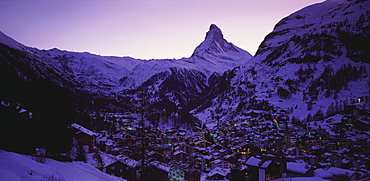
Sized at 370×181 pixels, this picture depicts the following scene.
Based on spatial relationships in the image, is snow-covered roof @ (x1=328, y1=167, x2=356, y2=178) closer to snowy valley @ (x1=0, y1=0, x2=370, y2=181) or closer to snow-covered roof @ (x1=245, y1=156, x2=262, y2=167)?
snowy valley @ (x1=0, y1=0, x2=370, y2=181)

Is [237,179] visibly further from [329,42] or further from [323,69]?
[329,42]

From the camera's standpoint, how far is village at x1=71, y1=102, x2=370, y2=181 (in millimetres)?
16378

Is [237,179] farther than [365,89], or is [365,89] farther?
[365,89]

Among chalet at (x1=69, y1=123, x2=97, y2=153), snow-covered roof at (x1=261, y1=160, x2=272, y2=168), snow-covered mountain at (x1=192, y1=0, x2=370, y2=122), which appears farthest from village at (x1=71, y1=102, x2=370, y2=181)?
snow-covered mountain at (x1=192, y1=0, x2=370, y2=122)

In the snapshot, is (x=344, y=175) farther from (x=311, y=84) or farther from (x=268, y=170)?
(x=311, y=84)

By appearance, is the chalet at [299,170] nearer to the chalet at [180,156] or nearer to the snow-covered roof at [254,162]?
the snow-covered roof at [254,162]

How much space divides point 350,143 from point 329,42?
514 ft

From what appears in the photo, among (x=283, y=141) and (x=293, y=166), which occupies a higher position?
(x=293, y=166)

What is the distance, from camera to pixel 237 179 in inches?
1325

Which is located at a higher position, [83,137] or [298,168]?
[83,137]

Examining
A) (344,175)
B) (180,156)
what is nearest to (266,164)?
(344,175)

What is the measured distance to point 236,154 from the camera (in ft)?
190

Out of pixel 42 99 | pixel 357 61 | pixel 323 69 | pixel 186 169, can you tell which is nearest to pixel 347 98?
pixel 323 69

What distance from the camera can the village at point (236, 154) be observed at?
645 inches
